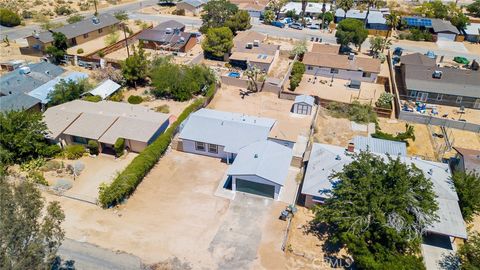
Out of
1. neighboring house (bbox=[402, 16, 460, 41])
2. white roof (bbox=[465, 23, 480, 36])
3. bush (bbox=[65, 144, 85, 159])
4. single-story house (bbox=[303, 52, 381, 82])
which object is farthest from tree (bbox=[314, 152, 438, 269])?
white roof (bbox=[465, 23, 480, 36])

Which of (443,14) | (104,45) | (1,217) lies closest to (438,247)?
A: (1,217)

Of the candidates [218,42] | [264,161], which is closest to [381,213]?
[264,161]

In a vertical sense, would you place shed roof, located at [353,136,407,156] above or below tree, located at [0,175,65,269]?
below

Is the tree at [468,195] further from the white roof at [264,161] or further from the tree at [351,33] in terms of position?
the tree at [351,33]

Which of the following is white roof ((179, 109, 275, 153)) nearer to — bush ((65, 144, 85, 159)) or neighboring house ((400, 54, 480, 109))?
bush ((65, 144, 85, 159))

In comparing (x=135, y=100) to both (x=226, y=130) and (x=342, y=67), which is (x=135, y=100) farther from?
(x=342, y=67)

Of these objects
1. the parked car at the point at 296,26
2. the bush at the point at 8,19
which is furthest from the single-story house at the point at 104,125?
the parked car at the point at 296,26
